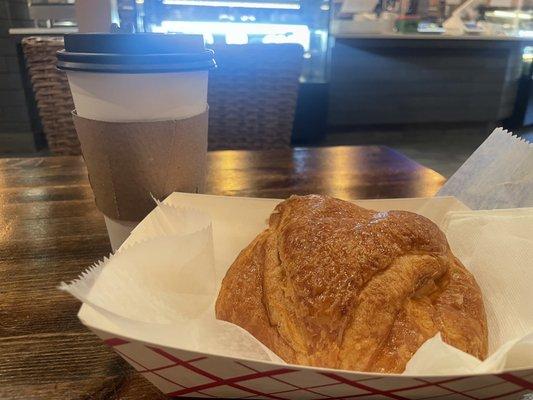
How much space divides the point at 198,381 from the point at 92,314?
0.45 ft

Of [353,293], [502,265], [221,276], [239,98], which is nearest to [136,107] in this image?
[221,276]

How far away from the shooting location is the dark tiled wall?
4477 millimetres

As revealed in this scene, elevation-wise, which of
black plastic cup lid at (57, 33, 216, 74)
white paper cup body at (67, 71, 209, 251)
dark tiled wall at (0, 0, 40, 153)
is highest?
black plastic cup lid at (57, 33, 216, 74)

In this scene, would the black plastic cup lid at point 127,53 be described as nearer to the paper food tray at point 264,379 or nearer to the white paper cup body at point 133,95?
the white paper cup body at point 133,95

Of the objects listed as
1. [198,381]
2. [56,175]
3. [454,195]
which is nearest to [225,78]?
[56,175]

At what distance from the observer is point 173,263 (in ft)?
2.12

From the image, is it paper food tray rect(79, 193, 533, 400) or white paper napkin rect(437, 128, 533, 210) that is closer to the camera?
paper food tray rect(79, 193, 533, 400)

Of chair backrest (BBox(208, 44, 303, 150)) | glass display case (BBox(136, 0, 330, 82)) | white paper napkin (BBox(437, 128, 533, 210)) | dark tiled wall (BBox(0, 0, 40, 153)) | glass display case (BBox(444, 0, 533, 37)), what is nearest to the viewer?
white paper napkin (BBox(437, 128, 533, 210))

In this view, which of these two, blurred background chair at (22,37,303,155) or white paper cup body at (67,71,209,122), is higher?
white paper cup body at (67,71,209,122)

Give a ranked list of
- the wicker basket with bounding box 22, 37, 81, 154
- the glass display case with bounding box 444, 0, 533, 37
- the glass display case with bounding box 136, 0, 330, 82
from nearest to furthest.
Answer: the wicker basket with bounding box 22, 37, 81, 154, the glass display case with bounding box 136, 0, 330, 82, the glass display case with bounding box 444, 0, 533, 37

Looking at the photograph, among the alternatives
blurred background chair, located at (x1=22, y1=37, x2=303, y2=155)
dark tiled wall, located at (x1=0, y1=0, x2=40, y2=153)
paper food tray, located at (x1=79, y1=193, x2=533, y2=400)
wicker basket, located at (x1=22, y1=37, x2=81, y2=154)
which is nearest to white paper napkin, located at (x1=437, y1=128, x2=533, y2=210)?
paper food tray, located at (x1=79, y1=193, x2=533, y2=400)

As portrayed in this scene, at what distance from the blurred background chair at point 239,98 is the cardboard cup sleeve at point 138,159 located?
172cm

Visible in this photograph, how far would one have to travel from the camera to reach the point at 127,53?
0.69m

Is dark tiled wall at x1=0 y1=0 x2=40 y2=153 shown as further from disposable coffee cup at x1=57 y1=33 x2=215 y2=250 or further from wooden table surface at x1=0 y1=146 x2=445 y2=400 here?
disposable coffee cup at x1=57 y1=33 x2=215 y2=250
